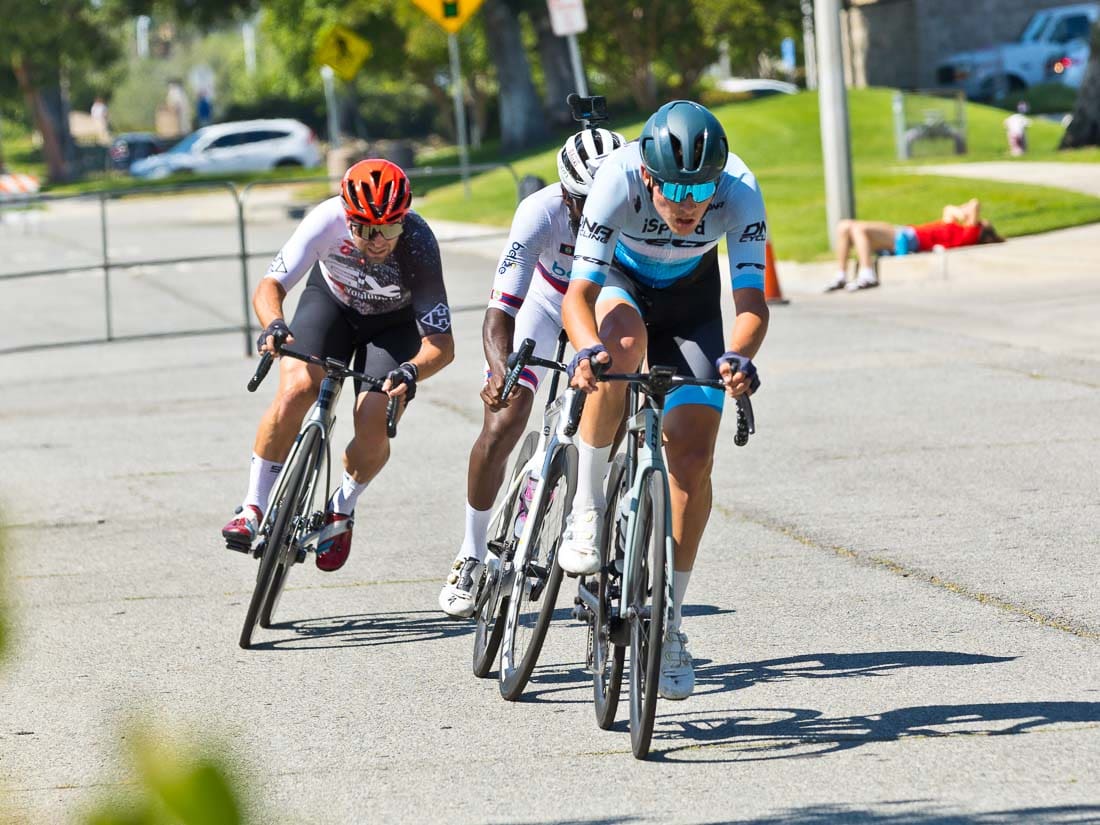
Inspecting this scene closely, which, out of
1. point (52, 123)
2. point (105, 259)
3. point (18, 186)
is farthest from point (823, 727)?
point (52, 123)

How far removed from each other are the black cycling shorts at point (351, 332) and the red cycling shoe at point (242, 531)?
0.65 m

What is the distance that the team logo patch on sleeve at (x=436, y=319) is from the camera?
6770 mm

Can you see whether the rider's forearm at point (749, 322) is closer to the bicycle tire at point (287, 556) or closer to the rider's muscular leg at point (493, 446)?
the rider's muscular leg at point (493, 446)

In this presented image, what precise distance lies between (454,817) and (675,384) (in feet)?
4.54

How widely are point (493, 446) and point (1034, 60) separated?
37.4m

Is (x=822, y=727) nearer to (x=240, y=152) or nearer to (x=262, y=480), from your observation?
(x=262, y=480)

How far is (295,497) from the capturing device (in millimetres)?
6473

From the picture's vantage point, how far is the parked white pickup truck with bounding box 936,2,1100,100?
131 ft

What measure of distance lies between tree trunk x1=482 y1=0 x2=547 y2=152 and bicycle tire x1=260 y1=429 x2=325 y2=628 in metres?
36.4

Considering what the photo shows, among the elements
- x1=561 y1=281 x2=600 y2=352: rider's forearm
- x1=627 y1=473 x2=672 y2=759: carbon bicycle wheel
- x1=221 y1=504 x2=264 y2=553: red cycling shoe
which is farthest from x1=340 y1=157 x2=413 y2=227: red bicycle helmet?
x1=627 y1=473 x2=672 y2=759: carbon bicycle wheel

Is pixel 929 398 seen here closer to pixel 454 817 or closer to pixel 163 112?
pixel 454 817

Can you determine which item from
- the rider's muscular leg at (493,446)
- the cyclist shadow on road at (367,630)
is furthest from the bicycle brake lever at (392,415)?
the cyclist shadow on road at (367,630)

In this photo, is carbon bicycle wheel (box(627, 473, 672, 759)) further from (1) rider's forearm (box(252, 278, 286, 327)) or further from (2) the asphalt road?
(1) rider's forearm (box(252, 278, 286, 327))

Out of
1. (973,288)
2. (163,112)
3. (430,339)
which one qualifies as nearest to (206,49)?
(163,112)
